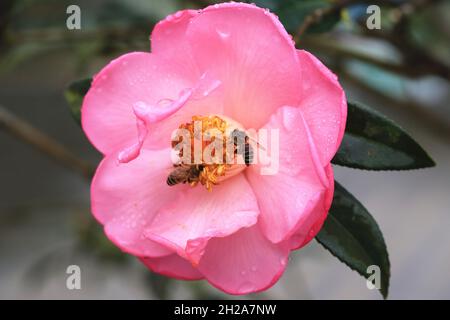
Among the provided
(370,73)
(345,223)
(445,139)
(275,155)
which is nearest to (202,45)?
(275,155)

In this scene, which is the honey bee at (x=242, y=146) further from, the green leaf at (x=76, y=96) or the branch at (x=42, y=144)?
the branch at (x=42, y=144)

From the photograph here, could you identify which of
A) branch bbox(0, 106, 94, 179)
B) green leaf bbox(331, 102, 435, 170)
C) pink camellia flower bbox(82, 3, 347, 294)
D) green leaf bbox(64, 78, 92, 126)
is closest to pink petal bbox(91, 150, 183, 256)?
pink camellia flower bbox(82, 3, 347, 294)

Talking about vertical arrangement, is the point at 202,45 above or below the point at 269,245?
above

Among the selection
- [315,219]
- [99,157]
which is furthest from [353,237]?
[99,157]

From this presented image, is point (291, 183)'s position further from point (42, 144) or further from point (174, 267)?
point (42, 144)

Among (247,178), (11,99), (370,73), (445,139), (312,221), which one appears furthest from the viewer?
(11,99)

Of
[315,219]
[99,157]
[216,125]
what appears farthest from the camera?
[99,157]

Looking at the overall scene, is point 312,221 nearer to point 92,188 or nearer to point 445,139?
point 92,188
